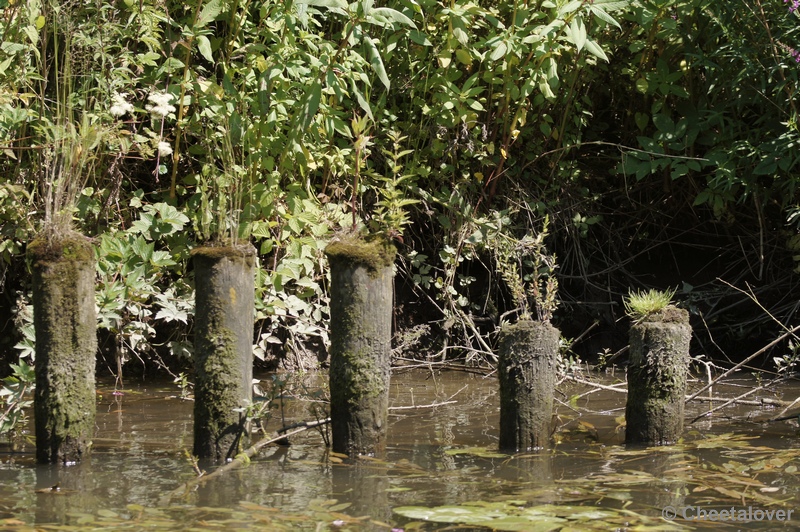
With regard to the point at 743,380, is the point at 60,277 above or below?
above

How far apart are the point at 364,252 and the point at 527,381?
0.86 m

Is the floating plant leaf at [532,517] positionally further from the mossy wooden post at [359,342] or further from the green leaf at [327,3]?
the green leaf at [327,3]

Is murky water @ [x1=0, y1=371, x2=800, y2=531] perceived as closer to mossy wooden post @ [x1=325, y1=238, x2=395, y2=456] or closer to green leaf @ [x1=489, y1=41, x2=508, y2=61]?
mossy wooden post @ [x1=325, y1=238, x2=395, y2=456]

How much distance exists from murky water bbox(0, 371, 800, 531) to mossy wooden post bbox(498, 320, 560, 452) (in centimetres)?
11

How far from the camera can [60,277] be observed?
375 cm

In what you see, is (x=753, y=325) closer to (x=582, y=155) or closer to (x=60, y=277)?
(x=582, y=155)

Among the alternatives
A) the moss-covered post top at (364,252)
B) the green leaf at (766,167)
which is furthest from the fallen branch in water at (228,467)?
the green leaf at (766,167)

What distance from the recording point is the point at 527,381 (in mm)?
3961

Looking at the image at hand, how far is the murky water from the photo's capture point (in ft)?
10.3

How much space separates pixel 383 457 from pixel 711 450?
140 cm

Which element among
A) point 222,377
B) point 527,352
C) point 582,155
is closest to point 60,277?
point 222,377

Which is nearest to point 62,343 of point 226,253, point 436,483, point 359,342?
point 226,253

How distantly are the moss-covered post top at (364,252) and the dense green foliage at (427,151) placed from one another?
0.72m
